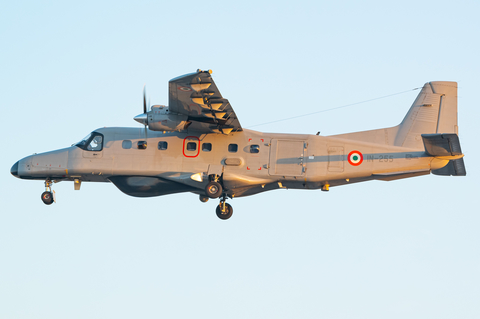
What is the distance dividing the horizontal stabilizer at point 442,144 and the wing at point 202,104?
17.9 ft

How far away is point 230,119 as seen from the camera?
67.3 feet

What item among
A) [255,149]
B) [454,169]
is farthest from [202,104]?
[454,169]

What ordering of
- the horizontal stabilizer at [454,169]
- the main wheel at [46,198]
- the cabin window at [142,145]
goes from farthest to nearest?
the main wheel at [46,198] → the cabin window at [142,145] → the horizontal stabilizer at [454,169]

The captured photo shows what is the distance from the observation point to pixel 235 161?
69.1 feet

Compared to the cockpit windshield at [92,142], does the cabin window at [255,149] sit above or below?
below

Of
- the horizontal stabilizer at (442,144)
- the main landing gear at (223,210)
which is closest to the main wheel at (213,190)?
the main landing gear at (223,210)

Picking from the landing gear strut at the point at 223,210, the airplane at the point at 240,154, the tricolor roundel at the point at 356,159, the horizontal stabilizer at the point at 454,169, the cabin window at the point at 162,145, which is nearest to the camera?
the airplane at the point at 240,154

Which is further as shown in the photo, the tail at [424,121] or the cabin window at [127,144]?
the cabin window at [127,144]

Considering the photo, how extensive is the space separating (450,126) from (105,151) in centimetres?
1050

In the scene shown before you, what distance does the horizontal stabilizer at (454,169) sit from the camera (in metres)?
20.7

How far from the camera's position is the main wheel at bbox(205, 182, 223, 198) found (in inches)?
819

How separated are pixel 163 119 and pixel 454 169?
28.2 feet

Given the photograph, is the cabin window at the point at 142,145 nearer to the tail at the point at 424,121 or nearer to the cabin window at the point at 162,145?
the cabin window at the point at 162,145

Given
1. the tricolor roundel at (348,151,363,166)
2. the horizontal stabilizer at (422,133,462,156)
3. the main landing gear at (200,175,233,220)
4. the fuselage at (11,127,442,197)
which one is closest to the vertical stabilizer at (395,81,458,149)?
the fuselage at (11,127,442,197)
